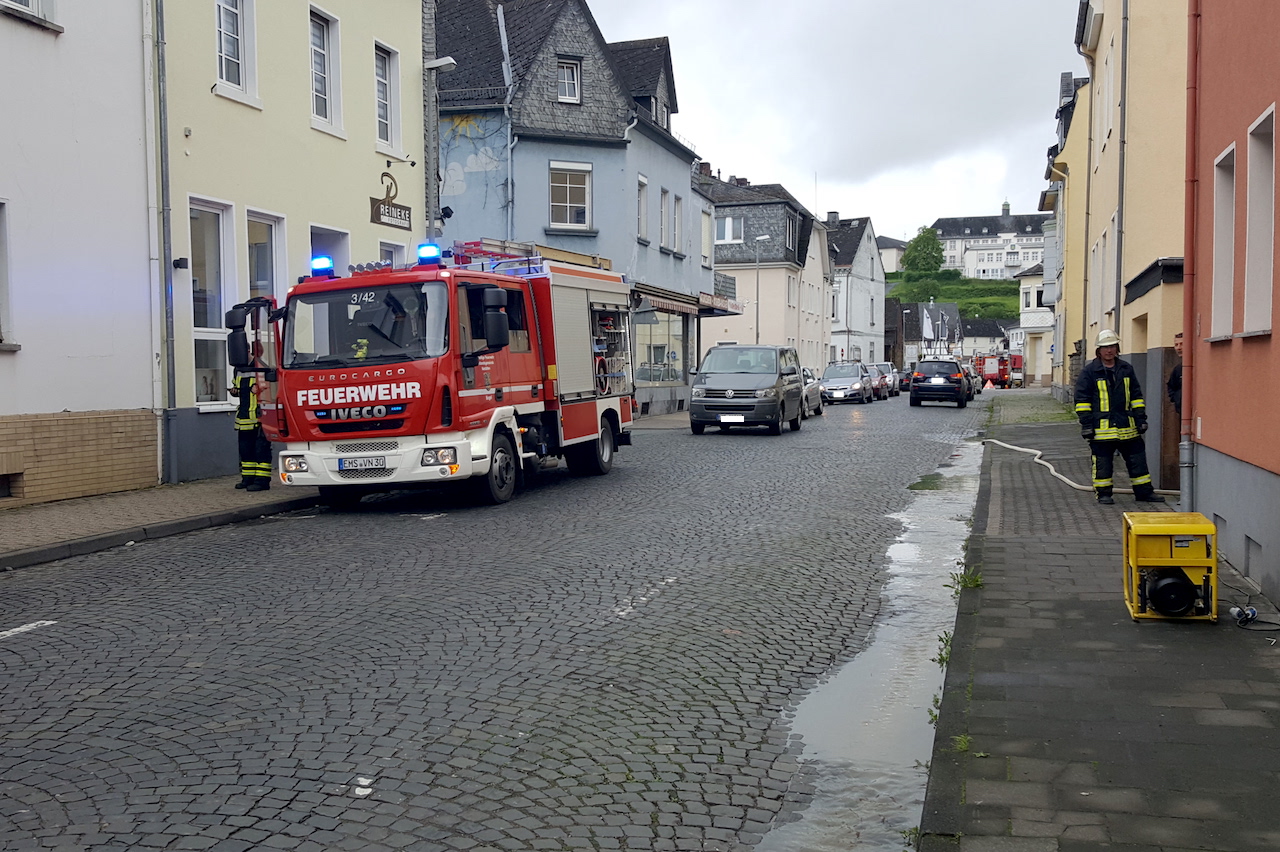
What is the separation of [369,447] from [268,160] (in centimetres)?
654

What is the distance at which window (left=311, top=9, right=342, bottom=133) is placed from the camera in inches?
722

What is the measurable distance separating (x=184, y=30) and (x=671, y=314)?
77.3 feet

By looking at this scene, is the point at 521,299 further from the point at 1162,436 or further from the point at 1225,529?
the point at 1225,529

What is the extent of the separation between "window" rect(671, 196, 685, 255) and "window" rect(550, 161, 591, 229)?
5.82 m

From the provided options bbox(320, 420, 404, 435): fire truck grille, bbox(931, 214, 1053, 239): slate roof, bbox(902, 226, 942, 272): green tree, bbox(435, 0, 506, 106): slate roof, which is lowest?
bbox(320, 420, 404, 435): fire truck grille

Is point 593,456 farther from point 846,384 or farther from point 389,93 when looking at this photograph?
point 846,384

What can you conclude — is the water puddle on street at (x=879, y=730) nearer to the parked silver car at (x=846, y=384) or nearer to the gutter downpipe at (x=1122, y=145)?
the gutter downpipe at (x=1122, y=145)

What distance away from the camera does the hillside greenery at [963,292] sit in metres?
143

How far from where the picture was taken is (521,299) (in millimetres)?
13859

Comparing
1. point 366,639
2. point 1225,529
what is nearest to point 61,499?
point 366,639

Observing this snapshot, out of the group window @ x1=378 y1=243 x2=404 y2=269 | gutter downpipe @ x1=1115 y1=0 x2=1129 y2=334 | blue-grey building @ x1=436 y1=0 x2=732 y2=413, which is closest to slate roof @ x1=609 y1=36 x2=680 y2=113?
blue-grey building @ x1=436 y1=0 x2=732 y2=413

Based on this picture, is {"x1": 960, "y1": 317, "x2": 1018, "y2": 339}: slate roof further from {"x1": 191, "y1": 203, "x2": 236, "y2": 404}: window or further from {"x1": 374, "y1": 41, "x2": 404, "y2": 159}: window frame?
Result: {"x1": 191, "y1": 203, "x2": 236, "y2": 404}: window

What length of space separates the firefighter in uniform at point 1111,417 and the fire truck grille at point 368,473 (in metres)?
6.86

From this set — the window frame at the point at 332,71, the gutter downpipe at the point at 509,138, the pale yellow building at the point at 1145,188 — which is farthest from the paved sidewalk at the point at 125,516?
the gutter downpipe at the point at 509,138
